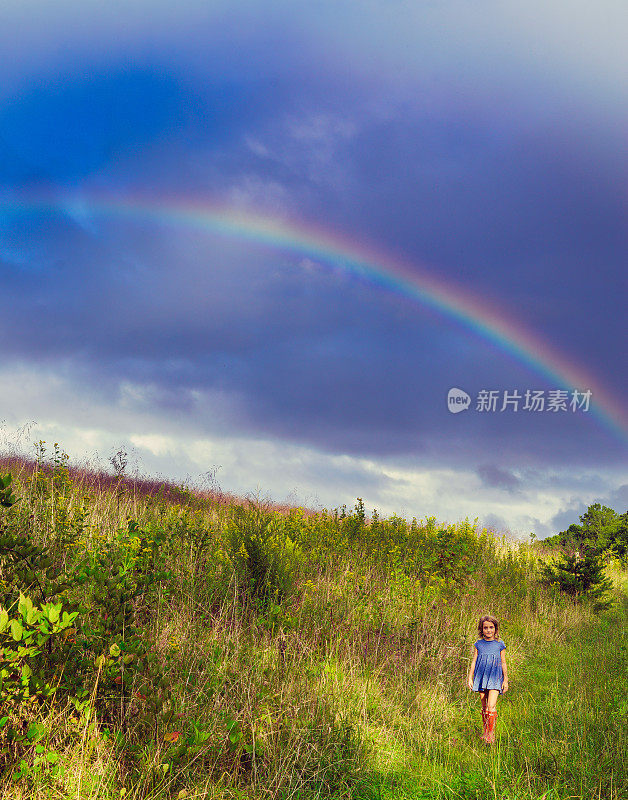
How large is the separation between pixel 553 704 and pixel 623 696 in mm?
930

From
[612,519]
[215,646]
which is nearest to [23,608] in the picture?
[215,646]

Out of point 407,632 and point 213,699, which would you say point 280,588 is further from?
point 213,699

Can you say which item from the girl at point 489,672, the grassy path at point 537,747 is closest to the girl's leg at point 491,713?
the girl at point 489,672

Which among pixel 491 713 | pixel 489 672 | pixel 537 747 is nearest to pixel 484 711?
pixel 491 713

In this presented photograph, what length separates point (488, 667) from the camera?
5.85 meters

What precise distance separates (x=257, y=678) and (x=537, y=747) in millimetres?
2451

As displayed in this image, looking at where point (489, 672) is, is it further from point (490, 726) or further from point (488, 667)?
point (490, 726)

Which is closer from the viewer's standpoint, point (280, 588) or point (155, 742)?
Result: point (155, 742)

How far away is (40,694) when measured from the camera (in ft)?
11.6

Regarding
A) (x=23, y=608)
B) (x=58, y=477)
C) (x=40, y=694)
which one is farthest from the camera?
(x=58, y=477)

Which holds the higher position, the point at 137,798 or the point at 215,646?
the point at 215,646

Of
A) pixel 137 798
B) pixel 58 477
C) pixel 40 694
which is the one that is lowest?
pixel 137 798

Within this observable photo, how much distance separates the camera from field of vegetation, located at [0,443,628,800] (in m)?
3.52

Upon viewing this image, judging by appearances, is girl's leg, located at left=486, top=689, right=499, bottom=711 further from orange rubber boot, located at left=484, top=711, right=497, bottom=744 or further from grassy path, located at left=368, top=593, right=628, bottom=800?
grassy path, located at left=368, top=593, right=628, bottom=800
